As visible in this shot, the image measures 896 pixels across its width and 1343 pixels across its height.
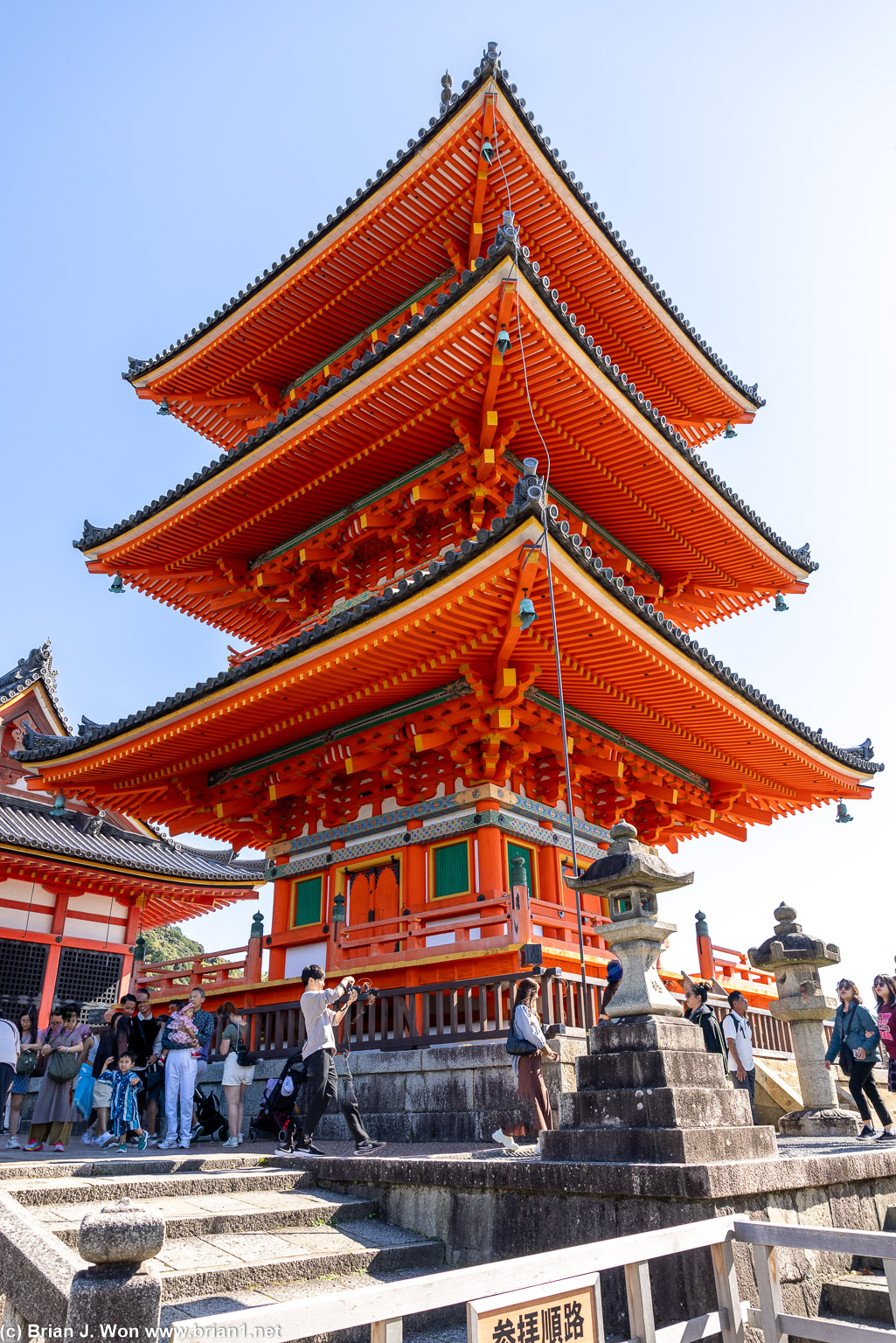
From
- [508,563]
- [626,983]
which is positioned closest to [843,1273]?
[626,983]

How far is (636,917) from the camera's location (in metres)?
7.07

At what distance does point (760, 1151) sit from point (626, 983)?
1421 millimetres

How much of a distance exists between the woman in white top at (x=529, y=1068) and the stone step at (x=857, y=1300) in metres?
2.62

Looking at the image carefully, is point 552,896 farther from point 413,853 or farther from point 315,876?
point 315,876

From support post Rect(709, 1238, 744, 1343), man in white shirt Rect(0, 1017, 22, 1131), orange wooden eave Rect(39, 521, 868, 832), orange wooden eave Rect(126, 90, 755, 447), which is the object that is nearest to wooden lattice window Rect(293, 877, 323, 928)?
orange wooden eave Rect(39, 521, 868, 832)

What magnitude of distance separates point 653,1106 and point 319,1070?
12.0ft

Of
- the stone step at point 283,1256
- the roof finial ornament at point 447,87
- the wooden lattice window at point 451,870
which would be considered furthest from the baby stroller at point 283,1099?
the roof finial ornament at point 447,87

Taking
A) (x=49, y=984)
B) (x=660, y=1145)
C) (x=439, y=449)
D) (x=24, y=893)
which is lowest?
(x=660, y=1145)

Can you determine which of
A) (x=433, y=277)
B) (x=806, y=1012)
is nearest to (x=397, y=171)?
(x=433, y=277)

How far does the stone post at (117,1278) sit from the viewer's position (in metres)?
3.20

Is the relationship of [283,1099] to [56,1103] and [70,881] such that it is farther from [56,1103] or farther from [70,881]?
[70,881]

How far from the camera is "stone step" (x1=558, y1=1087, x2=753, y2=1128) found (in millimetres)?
5922

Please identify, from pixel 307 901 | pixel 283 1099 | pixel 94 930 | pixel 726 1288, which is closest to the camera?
pixel 726 1288

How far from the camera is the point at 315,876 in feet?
47.3
